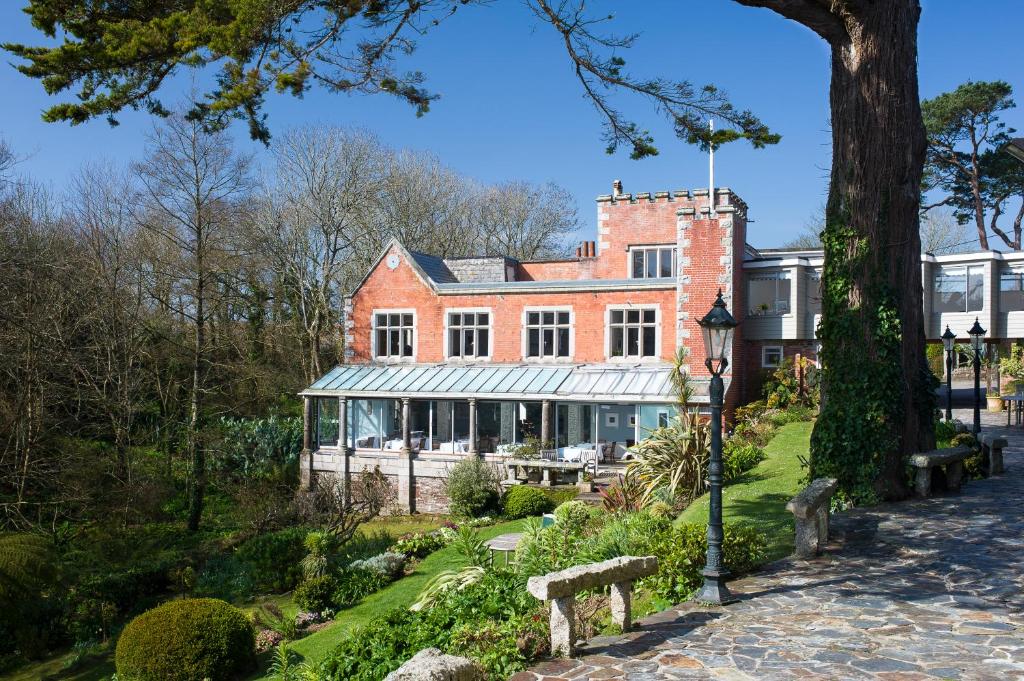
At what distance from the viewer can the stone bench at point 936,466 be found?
12.5 m

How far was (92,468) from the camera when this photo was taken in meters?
21.6

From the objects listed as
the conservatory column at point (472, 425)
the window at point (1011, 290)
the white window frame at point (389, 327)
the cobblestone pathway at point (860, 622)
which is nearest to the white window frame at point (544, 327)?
the conservatory column at point (472, 425)

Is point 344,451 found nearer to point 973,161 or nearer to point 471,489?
point 471,489

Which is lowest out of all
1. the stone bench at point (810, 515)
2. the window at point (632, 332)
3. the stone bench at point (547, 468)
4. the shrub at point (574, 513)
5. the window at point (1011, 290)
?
the stone bench at point (547, 468)

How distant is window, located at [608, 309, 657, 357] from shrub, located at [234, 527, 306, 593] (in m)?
11.8

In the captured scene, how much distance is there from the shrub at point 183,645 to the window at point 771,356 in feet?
63.7

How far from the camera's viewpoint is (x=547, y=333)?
2711cm

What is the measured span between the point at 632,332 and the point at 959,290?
10368 millimetres

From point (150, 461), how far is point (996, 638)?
2616 cm

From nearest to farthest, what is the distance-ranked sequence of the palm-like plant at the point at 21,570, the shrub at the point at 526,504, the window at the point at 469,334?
1. the palm-like plant at the point at 21,570
2. the shrub at the point at 526,504
3. the window at the point at 469,334

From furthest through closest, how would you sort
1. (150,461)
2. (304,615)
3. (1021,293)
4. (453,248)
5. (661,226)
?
(453,248)
(661,226)
(150,461)
(1021,293)
(304,615)

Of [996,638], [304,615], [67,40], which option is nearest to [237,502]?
[304,615]

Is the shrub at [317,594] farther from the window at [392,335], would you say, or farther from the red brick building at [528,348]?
the window at [392,335]

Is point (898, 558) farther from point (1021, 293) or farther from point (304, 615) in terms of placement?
point (1021, 293)
